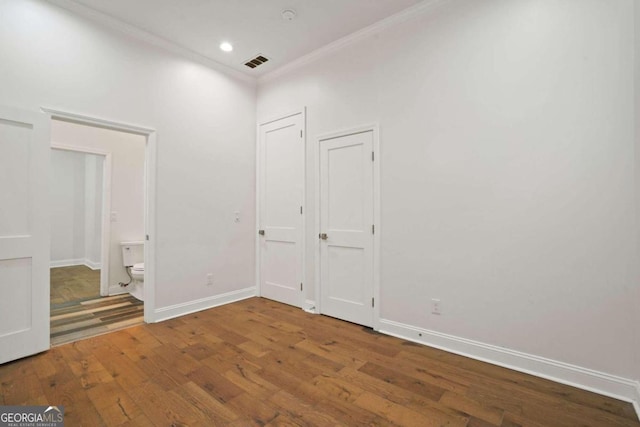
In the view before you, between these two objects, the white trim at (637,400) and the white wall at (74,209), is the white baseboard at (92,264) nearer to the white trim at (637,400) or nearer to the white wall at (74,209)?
the white wall at (74,209)

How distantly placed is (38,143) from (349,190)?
2.89m

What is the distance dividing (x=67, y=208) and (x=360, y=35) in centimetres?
749

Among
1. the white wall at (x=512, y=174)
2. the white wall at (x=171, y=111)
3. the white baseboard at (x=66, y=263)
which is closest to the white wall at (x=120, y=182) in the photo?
the white wall at (x=171, y=111)

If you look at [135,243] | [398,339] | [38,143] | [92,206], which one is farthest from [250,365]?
[92,206]

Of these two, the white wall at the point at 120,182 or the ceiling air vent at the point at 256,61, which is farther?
the white wall at the point at 120,182

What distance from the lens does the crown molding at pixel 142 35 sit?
8.91 feet

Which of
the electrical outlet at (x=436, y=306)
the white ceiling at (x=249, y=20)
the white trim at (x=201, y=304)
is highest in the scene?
the white ceiling at (x=249, y=20)

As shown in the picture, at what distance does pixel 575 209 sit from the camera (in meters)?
2.07

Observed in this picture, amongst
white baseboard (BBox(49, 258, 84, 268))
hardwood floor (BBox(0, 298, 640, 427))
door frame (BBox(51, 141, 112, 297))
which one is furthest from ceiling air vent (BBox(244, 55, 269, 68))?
white baseboard (BBox(49, 258, 84, 268))

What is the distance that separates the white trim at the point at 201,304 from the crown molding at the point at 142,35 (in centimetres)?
300

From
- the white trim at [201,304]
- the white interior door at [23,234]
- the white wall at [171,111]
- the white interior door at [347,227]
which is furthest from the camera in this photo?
the white trim at [201,304]

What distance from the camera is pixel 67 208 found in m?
6.75

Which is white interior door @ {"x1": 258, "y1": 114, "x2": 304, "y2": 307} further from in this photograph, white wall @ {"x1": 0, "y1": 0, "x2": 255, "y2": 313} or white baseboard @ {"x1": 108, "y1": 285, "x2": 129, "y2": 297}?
white baseboard @ {"x1": 108, "y1": 285, "x2": 129, "y2": 297}

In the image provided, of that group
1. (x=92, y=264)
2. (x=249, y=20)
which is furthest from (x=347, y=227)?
(x=92, y=264)
